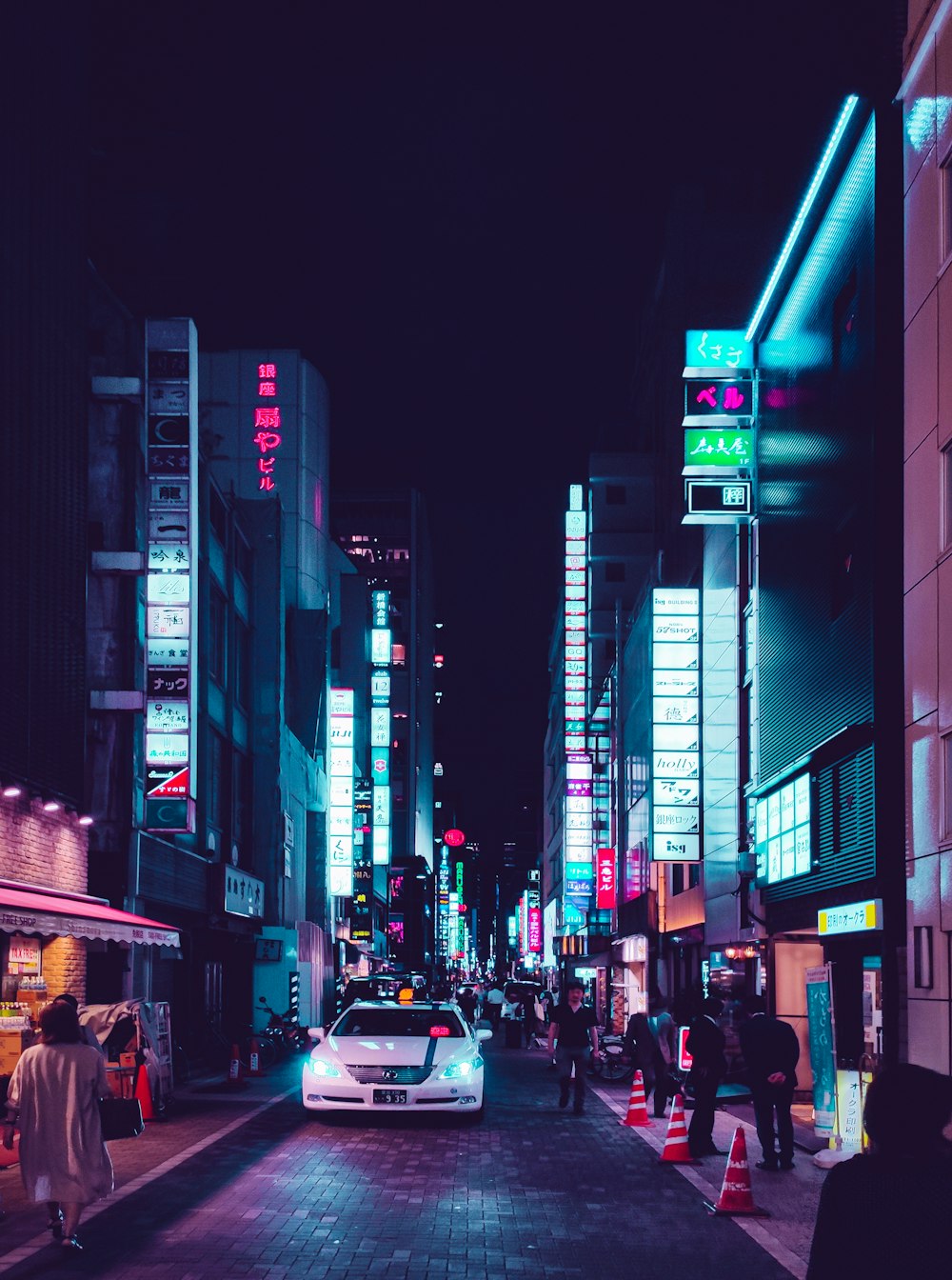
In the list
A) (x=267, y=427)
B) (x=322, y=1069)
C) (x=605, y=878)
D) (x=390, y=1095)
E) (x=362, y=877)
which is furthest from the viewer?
(x=362, y=877)

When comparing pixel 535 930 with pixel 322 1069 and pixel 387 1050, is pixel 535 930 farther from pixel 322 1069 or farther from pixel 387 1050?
pixel 322 1069

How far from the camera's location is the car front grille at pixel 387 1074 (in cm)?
1798

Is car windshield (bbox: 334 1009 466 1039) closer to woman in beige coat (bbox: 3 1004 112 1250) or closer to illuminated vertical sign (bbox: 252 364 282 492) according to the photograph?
woman in beige coat (bbox: 3 1004 112 1250)

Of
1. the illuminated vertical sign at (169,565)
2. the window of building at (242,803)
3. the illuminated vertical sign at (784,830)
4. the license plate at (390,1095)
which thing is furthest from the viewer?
the window of building at (242,803)

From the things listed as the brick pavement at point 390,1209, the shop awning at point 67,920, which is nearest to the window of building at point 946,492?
the brick pavement at point 390,1209

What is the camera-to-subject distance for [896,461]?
1902 centimetres

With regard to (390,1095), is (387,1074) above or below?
above

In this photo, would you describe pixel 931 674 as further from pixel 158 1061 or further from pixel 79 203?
pixel 79 203

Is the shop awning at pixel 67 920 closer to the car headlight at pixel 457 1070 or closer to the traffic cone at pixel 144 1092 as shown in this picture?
the traffic cone at pixel 144 1092

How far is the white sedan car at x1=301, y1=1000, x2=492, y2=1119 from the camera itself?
1797 centimetres

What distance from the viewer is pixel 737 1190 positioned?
12.3m

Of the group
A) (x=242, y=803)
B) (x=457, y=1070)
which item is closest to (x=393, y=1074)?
(x=457, y=1070)

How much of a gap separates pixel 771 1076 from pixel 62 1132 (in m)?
7.33

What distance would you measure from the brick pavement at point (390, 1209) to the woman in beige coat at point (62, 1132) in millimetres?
406
